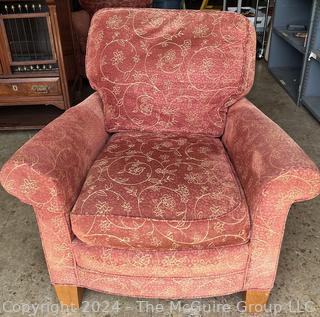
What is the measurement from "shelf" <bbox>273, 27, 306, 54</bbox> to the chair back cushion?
1541 millimetres

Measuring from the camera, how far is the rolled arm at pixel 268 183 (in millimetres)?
1020

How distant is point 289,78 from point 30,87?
84.9 inches

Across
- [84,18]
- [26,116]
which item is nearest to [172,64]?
[26,116]

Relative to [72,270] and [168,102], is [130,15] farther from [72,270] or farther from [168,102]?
[72,270]

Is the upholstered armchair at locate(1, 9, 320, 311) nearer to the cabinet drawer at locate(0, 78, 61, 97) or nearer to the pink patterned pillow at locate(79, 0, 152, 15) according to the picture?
the cabinet drawer at locate(0, 78, 61, 97)

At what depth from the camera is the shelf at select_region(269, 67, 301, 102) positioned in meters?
3.05

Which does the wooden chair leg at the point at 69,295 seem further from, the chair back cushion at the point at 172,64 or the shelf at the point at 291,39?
the shelf at the point at 291,39

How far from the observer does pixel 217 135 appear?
4.94 feet

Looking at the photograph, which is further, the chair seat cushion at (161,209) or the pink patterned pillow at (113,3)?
the pink patterned pillow at (113,3)

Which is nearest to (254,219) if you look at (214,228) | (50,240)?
(214,228)

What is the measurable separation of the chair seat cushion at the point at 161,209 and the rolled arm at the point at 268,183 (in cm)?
5

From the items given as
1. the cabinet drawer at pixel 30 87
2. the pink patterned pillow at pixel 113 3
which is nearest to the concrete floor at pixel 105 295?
the cabinet drawer at pixel 30 87

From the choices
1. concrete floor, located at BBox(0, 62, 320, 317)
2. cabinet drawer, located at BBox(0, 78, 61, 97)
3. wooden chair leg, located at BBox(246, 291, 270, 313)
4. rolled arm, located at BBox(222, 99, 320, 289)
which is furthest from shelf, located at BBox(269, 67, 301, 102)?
wooden chair leg, located at BBox(246, 291, 270, 313)

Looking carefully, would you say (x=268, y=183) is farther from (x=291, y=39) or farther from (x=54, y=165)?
(x=291, y=39)
